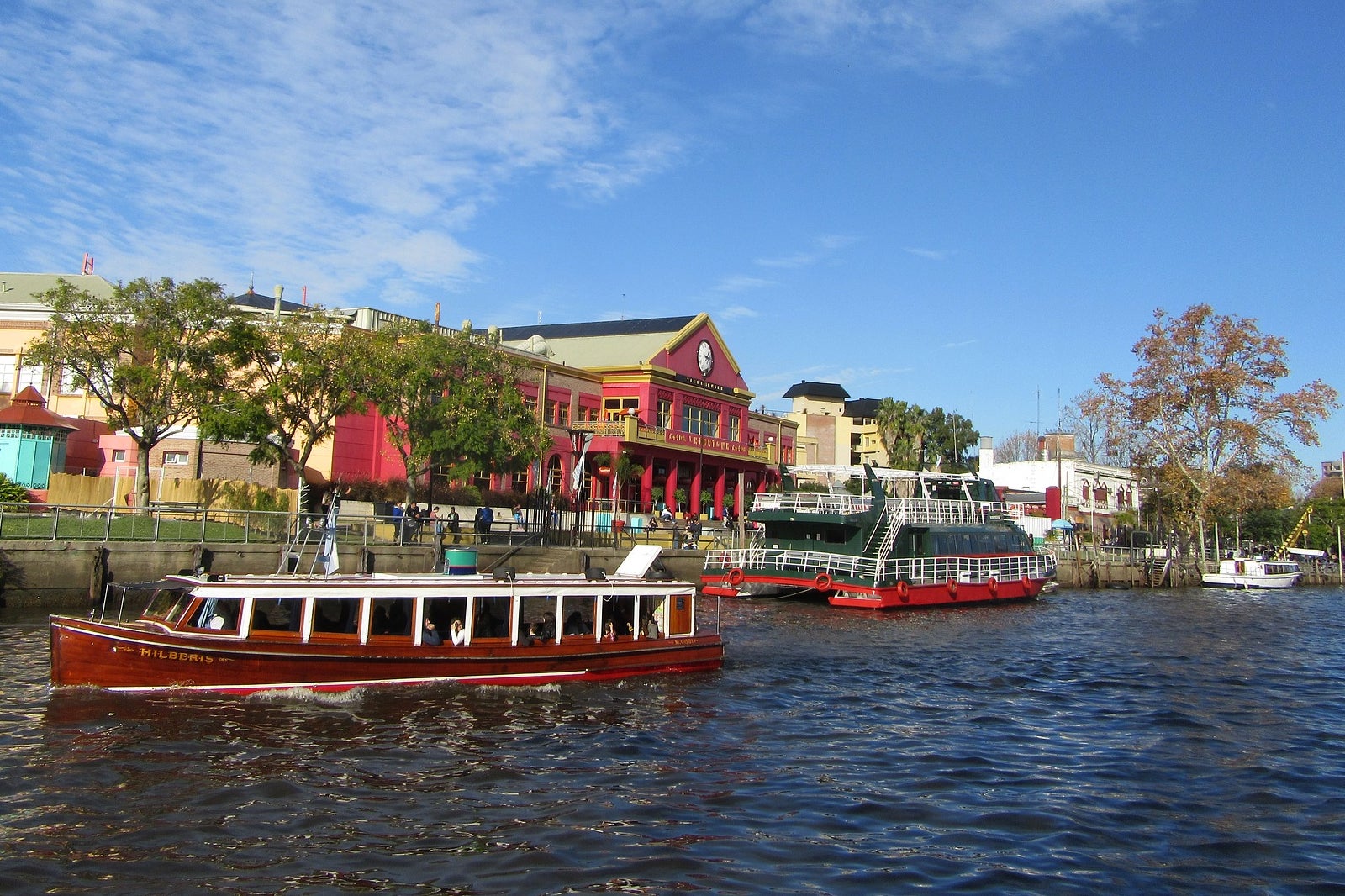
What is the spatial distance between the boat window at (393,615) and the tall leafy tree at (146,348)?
1911cm

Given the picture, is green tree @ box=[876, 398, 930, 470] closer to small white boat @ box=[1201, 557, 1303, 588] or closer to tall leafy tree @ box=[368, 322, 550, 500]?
small white boat @ box=[1201, 557, 1303, 588]

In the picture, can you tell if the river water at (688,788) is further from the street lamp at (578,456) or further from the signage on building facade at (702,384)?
the signage on building facade at (702,384)

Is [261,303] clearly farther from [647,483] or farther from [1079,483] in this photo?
[1079,483]

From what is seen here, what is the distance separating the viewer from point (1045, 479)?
3506 inches

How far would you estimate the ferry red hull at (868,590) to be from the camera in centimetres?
3819

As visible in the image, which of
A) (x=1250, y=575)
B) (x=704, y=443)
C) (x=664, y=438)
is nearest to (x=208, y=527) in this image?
(x=664, y=438)

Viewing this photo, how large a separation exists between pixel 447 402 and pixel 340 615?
22226 millimetres

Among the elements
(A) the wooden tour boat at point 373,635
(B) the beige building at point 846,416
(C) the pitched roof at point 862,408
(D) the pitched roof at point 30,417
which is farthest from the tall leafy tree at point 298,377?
(C) the pitched roof at point 862,408

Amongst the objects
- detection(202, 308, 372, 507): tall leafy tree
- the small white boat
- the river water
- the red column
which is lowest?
the river water

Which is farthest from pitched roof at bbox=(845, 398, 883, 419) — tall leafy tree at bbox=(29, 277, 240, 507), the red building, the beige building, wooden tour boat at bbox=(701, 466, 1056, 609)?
tall leafy tree at bbox=(29, 277, 240, 507)

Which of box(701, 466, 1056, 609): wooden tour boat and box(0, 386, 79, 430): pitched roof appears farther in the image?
box(701, 466, 1056, 609): wooden tour boat

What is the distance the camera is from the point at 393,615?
735 inches

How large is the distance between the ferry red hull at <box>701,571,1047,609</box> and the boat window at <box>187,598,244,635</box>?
2230 cm

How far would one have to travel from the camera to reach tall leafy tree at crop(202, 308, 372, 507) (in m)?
36.8
